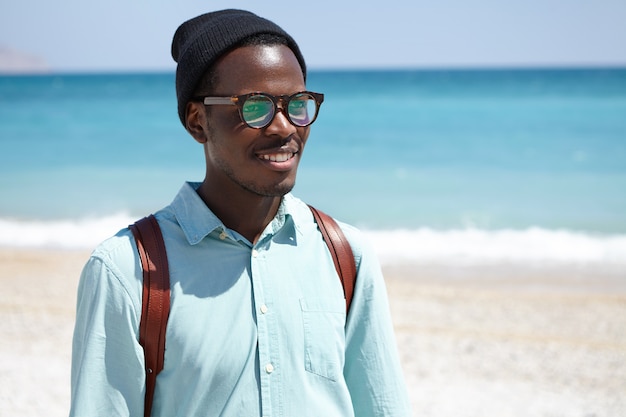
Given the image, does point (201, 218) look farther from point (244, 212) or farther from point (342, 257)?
point (342, 257)

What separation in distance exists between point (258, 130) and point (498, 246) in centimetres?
1135

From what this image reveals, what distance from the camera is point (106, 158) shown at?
2630cm

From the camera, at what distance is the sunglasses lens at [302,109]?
2053 millimetres

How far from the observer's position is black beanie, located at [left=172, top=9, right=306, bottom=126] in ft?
6.68

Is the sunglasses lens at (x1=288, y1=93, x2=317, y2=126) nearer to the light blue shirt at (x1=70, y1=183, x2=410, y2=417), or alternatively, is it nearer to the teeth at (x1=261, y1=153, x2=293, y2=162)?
the teeth at (x1=261, y1=153, x2=293, y2=162)

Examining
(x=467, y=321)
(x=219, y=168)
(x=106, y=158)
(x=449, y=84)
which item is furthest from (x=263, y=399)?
(x=449, y=84)

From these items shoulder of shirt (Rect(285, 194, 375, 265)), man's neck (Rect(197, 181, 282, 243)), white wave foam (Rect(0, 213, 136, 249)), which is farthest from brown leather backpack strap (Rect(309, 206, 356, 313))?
white wave foam (Rect(0, 213, 136, 249))

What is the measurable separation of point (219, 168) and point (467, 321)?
21.9 ft

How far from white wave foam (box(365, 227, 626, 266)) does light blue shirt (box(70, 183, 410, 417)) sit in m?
9.53

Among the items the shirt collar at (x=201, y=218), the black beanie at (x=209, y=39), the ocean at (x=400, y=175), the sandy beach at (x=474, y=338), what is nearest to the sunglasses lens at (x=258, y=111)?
the black beanie at (x=209, y=39)

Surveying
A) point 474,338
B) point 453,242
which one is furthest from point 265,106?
point 453,242

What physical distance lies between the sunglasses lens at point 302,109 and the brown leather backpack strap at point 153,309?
49 centimetres

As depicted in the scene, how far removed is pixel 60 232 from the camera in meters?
14.2

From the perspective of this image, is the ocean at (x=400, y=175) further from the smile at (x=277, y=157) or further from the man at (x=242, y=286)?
the smile at (x=277, y=157)
